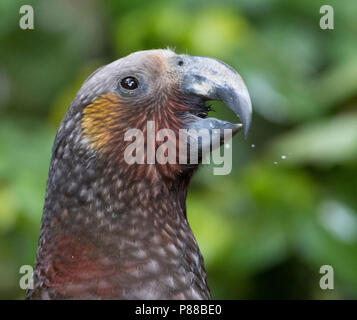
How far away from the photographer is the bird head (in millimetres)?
1931

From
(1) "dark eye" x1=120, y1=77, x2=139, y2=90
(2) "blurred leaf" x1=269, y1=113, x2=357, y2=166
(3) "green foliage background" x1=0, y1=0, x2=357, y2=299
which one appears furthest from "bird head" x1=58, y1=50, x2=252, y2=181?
(2) "blurred leaf" x1=269, y1=113, x2=357, y2=166

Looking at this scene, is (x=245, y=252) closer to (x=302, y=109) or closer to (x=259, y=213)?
(x=259, y=213)

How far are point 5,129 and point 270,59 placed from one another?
5.90ft

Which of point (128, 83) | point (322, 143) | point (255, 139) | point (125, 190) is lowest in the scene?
point (125, 190)

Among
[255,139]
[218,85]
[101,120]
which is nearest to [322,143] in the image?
[255,139]

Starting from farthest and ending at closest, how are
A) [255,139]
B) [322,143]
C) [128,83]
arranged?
[255,139]
[322,143]
[128,83]

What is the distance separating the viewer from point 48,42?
501 cm

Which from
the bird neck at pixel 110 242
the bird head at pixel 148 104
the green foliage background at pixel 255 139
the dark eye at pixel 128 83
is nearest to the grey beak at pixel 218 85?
the bird head at pixel 148 104

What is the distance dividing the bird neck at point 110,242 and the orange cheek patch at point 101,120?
0.09m

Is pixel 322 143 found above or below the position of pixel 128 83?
above

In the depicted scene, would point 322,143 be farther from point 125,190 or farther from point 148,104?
point 125,190

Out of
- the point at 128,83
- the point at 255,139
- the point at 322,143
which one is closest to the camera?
the point at 128,83

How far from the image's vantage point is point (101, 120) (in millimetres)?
1959

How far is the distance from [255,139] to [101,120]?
2589 millimetres
